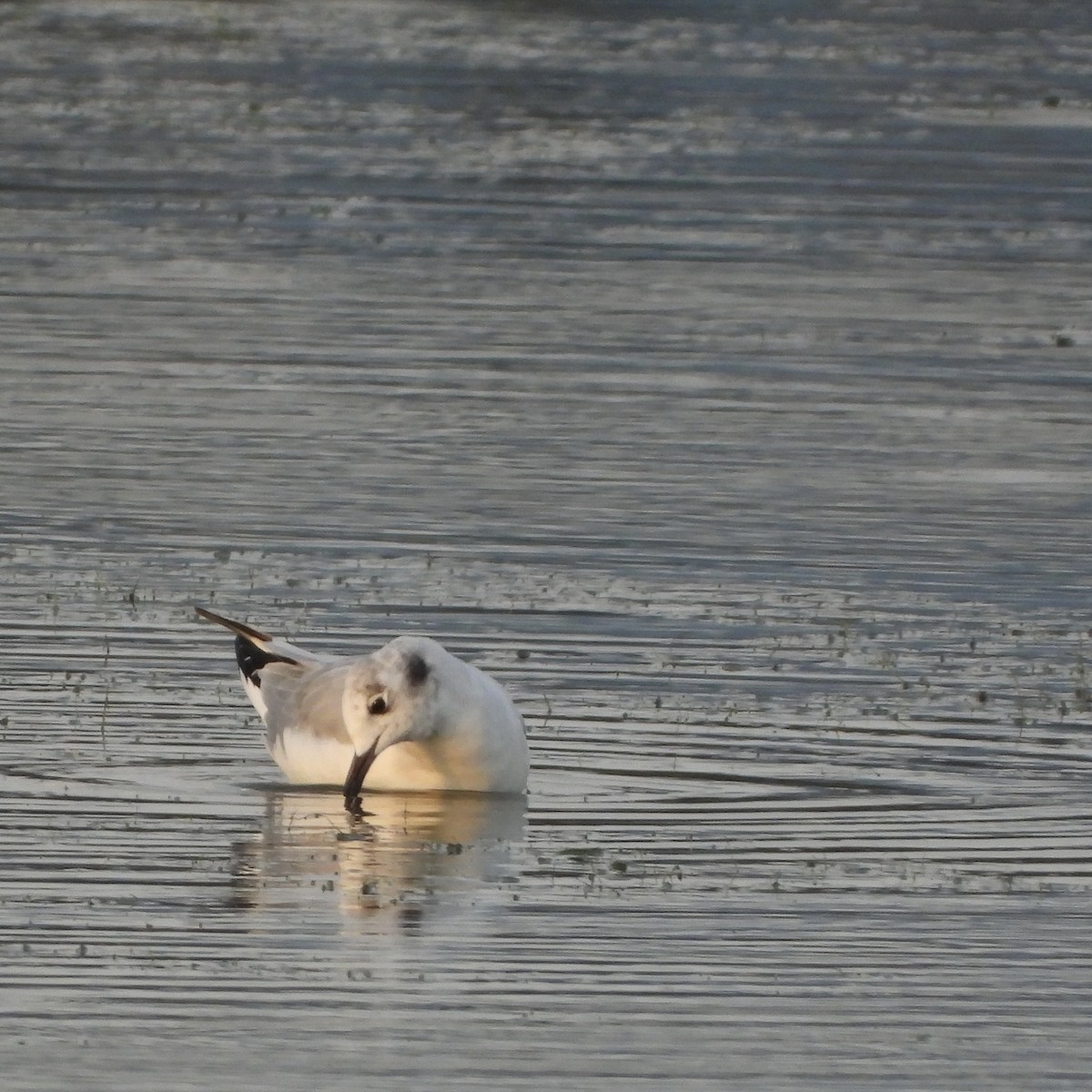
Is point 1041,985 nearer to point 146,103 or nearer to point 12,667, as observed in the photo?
point 12,667

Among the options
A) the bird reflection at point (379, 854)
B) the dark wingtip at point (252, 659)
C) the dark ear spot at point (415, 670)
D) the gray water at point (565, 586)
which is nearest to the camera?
the gray water at point (565, 586)

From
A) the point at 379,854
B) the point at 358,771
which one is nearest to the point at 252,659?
the point at 358,771

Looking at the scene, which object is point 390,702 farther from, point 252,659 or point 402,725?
point 252,659

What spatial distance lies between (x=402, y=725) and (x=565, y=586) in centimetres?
348

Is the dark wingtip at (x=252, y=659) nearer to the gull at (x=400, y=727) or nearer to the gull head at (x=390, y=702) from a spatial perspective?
the gull at (x=400, y=727)

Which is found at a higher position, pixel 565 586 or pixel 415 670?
pixel 415 670

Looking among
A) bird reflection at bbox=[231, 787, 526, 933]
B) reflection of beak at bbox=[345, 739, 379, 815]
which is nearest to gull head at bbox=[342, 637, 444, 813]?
reflection of beak at bbox=[345, 739, 379, 815]

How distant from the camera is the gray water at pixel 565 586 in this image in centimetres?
953

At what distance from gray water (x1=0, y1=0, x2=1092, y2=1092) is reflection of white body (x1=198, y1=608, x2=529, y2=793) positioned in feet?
0.53

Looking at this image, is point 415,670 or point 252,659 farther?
point 252,659

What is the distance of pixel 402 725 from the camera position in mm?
11914

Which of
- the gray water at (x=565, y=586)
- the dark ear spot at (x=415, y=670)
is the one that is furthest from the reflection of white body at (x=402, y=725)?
the gray water at (x=565, y=586)

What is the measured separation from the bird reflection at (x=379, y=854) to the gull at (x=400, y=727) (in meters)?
0.08

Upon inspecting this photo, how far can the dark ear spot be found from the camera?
11.9 m
